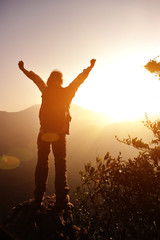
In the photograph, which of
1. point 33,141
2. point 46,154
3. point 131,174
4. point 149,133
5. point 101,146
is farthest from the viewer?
point 33,141

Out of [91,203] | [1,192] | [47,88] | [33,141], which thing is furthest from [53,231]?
[33,141]

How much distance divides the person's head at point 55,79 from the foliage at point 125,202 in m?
2.63

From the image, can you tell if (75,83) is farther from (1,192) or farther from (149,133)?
(149,133)

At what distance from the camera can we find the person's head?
512 centimetres

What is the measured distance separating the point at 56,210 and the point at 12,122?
141 m

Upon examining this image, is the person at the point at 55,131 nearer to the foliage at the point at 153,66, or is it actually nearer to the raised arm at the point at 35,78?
the raised arm at the point at 35,78

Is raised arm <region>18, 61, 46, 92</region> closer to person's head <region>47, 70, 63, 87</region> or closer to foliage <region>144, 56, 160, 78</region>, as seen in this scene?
person's head <region>47, 70, 63, 87</region>

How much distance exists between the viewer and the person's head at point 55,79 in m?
5.12

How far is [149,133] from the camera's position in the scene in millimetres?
81312

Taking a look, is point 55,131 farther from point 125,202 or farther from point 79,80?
point 125,202

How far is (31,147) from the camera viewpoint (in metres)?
102

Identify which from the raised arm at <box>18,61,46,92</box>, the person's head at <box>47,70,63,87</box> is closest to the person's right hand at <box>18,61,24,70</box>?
the raised arm at <box>18,61,46,92</box>

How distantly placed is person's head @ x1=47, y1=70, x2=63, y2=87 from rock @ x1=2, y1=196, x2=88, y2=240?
3.30 metres

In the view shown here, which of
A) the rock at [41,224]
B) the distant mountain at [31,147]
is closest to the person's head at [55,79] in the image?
the rock at [41,224]
